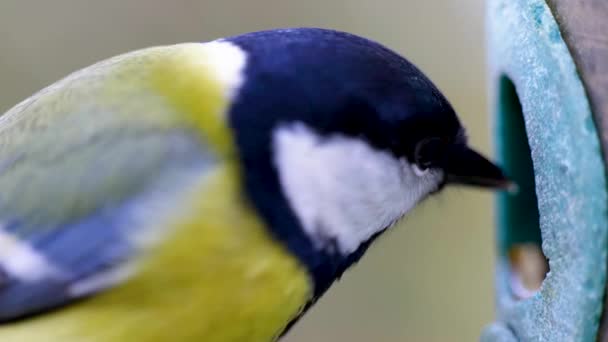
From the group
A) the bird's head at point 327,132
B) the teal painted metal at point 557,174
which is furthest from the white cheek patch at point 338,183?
the teal painted metal at point 557,174

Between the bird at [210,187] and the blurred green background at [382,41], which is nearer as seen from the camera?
the bird at [210,187]

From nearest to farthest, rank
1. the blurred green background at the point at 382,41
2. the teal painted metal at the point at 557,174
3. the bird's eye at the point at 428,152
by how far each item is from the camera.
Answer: the teal painted metal at the point at 557,174 < the bird's eye at the point at 428,152 < the blurred green background at the point at 382,41

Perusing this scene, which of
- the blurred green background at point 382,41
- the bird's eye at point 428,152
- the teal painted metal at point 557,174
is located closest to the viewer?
the teal painted metal at point 557,174

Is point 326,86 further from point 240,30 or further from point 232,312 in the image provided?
point 240,30

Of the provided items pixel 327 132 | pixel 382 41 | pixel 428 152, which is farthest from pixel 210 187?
pixel 382 41

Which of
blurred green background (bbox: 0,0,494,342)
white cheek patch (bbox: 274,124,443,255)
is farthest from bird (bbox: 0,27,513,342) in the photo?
blurred green background (bbox: 0,0,494,342)

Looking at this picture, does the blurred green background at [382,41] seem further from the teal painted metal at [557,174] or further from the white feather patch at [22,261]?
the white feather patch at [22,261]

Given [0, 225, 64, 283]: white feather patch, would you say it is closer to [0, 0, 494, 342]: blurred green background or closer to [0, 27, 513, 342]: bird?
[0, 27, 513, 342]: bird
